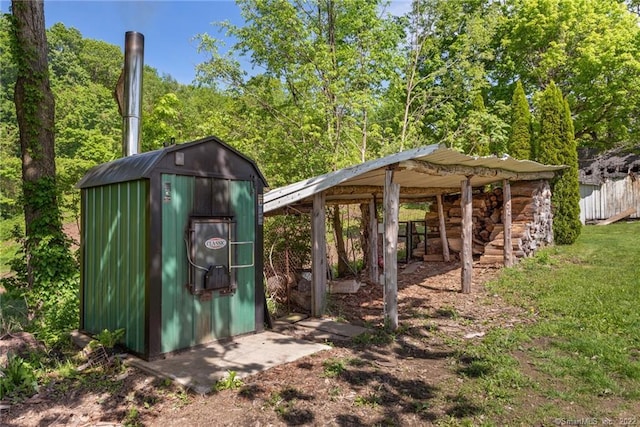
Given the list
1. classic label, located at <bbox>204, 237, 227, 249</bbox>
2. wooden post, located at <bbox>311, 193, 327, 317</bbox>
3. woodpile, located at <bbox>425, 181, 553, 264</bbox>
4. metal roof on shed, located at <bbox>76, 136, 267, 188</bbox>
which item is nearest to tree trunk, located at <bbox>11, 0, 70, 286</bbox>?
metal roof on shed, located at <bbox>76, 136, 267, 188</bbox>

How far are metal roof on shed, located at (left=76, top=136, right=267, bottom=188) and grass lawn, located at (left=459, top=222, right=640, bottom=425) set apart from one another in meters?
3.51

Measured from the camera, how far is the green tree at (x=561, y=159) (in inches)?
421

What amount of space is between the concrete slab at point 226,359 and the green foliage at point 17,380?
→ 839mm

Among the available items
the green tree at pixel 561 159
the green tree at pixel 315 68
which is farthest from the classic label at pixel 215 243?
the green tree at pixel 561 159

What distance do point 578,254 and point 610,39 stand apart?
10925mm

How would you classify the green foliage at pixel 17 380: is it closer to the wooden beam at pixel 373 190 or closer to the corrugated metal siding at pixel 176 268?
the corrugated metal siding at pixel 176 268

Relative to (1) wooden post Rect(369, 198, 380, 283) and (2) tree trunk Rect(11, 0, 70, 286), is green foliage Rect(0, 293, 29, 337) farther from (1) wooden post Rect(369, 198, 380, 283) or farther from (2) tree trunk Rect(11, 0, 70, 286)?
(1) wooden post Rect(369, 198, 380, 283)

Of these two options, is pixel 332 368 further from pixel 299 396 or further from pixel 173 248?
pixel 173 248

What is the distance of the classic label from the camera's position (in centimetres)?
470

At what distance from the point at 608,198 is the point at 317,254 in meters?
14.9

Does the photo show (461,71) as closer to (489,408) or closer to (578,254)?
(578,254)

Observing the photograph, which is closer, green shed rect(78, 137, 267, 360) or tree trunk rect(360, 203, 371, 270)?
green shed rect(78, 137, 267, 360)

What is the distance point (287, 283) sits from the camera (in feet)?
22.8

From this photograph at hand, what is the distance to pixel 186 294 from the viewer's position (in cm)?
449
